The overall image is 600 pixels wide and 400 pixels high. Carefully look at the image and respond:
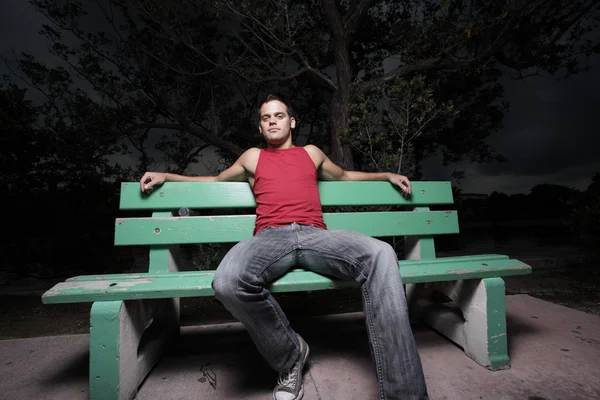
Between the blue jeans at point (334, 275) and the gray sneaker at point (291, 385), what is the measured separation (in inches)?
1.7

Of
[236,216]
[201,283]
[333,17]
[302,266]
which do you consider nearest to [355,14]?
[333,17]

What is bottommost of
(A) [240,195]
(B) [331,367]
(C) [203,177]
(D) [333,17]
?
(B) [331,367]

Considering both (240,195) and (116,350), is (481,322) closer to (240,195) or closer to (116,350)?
(240,195)

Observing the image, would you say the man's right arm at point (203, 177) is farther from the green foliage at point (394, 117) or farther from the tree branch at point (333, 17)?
the tree branch at point (333, 17)

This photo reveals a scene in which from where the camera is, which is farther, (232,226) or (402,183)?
(402,183)

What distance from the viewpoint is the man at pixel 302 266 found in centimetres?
142

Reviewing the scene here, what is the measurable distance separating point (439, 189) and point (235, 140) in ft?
17.2

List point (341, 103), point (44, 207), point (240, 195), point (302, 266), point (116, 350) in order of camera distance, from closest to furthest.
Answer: point (116, 350) → point (302, 266) → point (240, 195) → point (44, 207) → point (341, 103)

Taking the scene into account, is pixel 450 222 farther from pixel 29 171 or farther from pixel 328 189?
pixel 29 171

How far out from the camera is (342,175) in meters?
2.50

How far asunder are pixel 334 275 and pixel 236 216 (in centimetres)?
84


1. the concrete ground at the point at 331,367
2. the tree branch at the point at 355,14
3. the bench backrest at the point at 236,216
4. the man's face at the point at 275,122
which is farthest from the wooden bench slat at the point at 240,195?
the tree branch at the point at 355,14

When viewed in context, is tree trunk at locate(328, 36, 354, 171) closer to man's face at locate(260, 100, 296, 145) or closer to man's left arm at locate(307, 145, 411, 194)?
man's left arm at locate(307, 145, 411, 194)

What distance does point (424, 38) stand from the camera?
433cm
